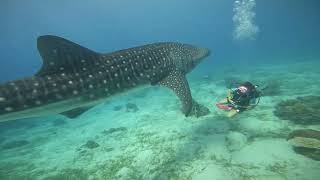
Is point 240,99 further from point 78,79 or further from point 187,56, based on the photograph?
point 78,79

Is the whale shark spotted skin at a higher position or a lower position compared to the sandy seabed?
higher

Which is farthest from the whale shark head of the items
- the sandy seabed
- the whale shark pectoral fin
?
the sandy seabed

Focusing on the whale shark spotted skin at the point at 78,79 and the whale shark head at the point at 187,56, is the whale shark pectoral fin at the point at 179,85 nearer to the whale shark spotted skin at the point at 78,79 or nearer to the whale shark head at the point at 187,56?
the whale shark spotted skin at the point at 78,79

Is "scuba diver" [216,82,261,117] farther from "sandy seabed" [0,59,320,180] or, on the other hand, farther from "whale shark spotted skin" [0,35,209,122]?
"whale shark spotted skin" [0,35,209,122]

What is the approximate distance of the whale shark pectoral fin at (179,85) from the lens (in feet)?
30.0

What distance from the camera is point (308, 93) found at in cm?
1639

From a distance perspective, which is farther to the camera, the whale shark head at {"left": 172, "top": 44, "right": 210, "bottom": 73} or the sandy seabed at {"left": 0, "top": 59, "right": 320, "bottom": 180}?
the whale shark head at {"left": 172, "top": 44, "right": 210, "bottom": 73}

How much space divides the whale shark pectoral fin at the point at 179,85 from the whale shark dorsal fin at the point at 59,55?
3172 millimetres

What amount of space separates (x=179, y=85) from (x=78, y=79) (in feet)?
11.7

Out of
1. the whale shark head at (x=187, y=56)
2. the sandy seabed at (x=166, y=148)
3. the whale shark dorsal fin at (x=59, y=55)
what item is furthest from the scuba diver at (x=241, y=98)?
the whale shark dorsal fin at (x=59, y=55)

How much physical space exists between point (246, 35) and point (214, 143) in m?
61.1

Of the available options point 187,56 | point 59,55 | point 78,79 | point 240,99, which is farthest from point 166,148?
point 59,55

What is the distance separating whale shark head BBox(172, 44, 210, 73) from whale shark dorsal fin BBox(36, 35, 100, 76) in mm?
3837

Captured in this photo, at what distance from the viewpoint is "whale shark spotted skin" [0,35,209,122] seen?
20.9ft
